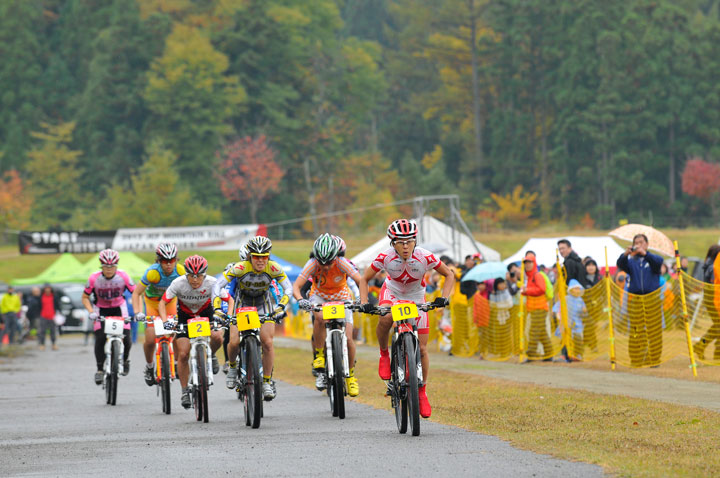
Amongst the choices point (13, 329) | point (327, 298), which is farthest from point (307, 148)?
point (327, 298)

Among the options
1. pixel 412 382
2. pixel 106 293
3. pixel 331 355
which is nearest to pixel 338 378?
pixel 331 355

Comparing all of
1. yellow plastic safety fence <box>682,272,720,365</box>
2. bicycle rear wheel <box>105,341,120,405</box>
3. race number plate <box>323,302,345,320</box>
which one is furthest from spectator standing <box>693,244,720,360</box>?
bicycle rear wheel <box>105,341,120,405</box>

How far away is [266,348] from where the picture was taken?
12984 mm

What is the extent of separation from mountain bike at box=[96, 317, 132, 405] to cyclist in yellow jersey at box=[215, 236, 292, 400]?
10.7ft

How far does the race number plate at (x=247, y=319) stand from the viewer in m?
12.6

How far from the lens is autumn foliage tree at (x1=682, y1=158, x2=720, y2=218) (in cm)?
8375

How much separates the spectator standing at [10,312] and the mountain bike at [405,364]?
2863cm

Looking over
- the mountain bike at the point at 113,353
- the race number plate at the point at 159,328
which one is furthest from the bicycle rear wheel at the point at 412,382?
the mountain bike at the point at 113,353

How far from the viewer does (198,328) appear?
13.4 m

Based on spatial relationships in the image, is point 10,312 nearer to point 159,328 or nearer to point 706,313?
point 159,328

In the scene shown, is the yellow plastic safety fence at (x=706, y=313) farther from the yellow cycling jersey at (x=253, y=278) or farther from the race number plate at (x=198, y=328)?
the race number plate at (x=198, y=328)

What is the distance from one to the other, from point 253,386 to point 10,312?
91.8ft

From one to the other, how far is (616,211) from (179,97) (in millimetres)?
31881

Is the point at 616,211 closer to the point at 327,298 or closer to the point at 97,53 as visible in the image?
the point at 97,53
